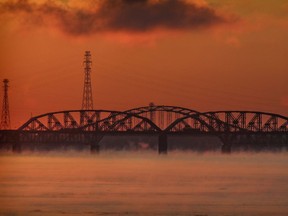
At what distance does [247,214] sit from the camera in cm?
9750

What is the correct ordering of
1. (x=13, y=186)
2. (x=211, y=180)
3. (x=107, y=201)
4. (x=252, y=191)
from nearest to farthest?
(x=107, y=201) < (x=252, y=191) < (x=13, y=186) < (x=211, y=180)

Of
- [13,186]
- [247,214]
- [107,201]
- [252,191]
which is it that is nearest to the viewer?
[247,214]

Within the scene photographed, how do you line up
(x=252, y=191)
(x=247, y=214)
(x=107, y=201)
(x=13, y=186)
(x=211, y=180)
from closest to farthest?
(x=247, y=214) < (x=107, y=201) < (x=252, y=191) < (x=13, y=186) < (x=211, y=180)

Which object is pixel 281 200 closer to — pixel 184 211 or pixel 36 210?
pixel 184 211

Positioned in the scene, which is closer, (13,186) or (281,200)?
(281,200)

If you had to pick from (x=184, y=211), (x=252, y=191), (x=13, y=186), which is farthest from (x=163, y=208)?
(x=13, y=186)

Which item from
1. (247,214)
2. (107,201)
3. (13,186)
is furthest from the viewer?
(13,186)

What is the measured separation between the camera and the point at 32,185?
14238 cm

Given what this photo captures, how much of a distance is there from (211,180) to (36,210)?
59.0 metres

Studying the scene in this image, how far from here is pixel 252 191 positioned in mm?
128125

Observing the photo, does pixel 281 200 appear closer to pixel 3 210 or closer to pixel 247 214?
pixel 247 214

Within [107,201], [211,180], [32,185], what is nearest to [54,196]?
[107,201]

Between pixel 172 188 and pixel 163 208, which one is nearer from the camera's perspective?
pixel 163 208

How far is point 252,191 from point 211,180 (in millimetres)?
29634
